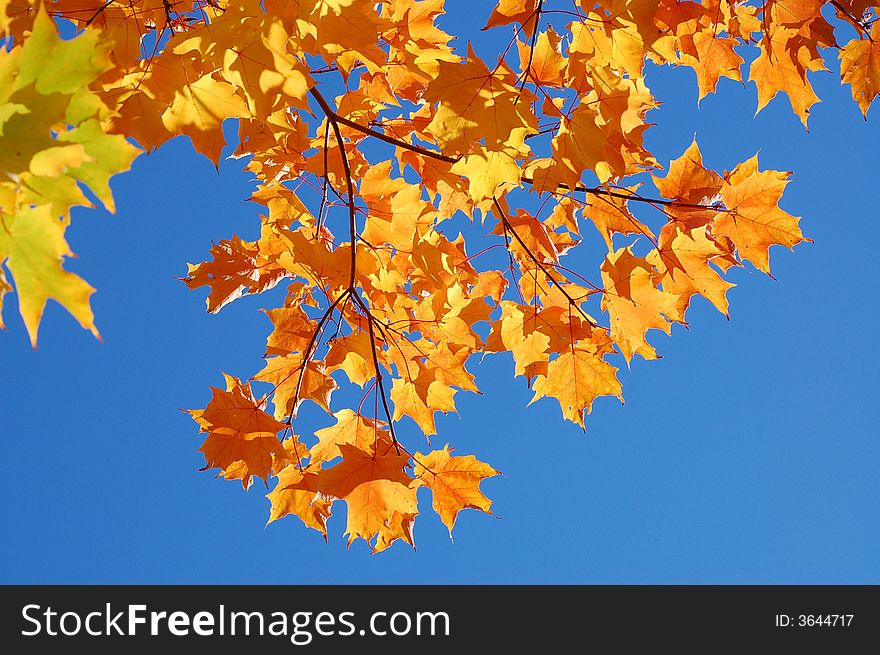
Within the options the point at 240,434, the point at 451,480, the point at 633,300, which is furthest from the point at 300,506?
the point at 633,300

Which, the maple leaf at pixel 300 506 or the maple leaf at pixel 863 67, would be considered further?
the maple leaf at pixel 300 506

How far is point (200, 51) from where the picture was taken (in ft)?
5.89

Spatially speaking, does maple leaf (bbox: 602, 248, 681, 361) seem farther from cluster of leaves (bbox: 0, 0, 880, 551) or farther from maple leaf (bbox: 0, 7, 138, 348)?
maple leaf (bbox: 0, 7, 138, 348)

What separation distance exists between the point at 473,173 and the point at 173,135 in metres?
0.79

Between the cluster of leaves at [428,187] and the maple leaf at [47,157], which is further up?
the cluster of leaves at [428,187]

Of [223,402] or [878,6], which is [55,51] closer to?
Result: [223,402]

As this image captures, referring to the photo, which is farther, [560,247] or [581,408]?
[560,247]

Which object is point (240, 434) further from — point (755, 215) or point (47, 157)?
point (755, 215)

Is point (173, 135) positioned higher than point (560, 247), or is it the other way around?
point (560, 247)

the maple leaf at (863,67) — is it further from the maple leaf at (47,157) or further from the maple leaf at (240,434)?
the maple leaf at (47,157)

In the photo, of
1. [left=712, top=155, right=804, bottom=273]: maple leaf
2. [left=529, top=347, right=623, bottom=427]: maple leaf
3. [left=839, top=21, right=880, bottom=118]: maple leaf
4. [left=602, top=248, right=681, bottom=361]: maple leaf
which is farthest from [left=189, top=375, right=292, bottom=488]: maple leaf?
[left=839, top=21, right=880, bottom=118]: maple leaf

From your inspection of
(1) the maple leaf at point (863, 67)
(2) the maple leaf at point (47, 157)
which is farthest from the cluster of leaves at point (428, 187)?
(2) the maple leaf at point (47, 157)

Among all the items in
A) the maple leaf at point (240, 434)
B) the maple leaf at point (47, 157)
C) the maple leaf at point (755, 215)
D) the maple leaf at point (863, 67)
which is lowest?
the maple leaf at point (47, 157)

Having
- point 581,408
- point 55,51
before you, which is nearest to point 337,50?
point 55,51
